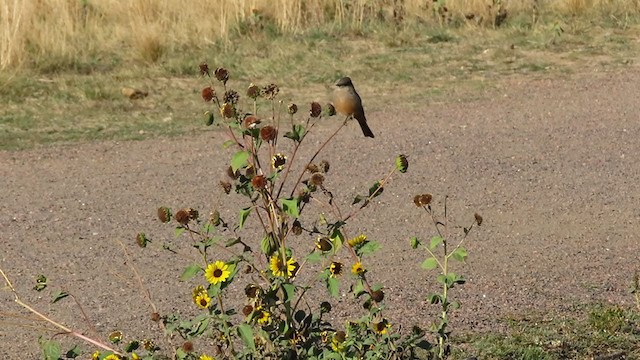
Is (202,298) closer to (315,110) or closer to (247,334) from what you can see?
(247,334)

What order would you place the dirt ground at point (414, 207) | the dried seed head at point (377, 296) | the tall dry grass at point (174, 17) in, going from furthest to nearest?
the tall dry grass at point (174, 17), the dirt ground at point (414, 207), the dried seed head at point (377, 296)

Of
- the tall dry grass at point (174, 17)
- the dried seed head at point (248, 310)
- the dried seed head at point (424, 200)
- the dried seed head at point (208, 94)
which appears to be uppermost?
the dried seed head at point (208, 94)

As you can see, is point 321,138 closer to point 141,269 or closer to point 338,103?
point 141,269

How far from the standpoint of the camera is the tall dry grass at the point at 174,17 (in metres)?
11.2

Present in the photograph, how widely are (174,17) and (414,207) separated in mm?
5920

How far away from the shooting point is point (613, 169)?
7816 millimetres

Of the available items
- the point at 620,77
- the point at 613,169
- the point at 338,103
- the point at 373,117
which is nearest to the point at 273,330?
the point at 338,103

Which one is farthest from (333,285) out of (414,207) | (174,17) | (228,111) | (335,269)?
(174,17)

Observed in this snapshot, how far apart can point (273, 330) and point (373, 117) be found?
556 cm

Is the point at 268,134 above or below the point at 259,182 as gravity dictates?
above

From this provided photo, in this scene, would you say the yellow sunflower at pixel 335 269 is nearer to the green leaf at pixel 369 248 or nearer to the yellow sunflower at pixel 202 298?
the green leaf at pixel 369 248

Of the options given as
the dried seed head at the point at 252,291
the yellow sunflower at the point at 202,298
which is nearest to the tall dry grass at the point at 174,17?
the yellow sunflower at the point at 202,298

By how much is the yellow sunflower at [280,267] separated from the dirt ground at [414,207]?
0.96 metres

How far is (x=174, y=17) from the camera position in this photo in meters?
12.4
